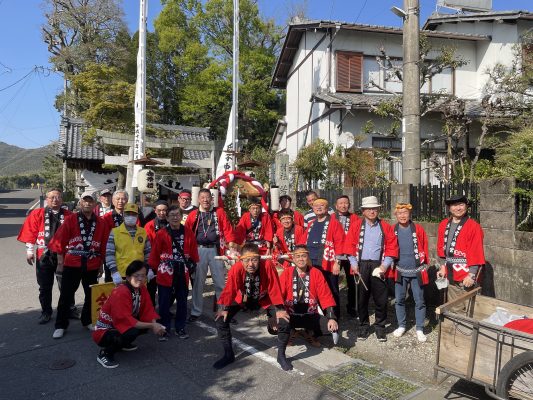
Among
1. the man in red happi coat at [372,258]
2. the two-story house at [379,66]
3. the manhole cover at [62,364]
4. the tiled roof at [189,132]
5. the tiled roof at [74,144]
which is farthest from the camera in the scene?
the tiled roof at [189,132]

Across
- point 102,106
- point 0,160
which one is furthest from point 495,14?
point 0,160

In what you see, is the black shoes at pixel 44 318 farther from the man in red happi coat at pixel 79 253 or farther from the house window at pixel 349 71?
the house window at pixel 349 71

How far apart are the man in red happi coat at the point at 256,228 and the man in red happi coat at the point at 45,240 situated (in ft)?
9.02

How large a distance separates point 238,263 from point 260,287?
15.7 inches

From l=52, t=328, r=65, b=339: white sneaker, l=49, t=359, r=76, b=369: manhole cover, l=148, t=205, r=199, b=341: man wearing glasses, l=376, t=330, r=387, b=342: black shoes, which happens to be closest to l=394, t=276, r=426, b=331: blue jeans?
l=376, t=330, r=387, b=342: black shoes

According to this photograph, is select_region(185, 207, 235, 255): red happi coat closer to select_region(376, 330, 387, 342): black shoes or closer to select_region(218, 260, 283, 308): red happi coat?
select_region(218, 260, 283, 308): red happi coat

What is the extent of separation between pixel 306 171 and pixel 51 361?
394 inches

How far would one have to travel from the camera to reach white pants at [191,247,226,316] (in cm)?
623

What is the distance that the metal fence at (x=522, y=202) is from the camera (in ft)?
17.3

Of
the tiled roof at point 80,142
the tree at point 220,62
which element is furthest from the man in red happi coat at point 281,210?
the tree at point 220,62

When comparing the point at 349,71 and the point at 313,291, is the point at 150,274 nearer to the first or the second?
the point at 313,291

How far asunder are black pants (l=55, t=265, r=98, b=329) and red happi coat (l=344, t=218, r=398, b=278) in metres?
3.64

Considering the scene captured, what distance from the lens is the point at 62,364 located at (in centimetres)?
464

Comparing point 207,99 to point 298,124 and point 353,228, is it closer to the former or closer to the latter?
point 298,124
